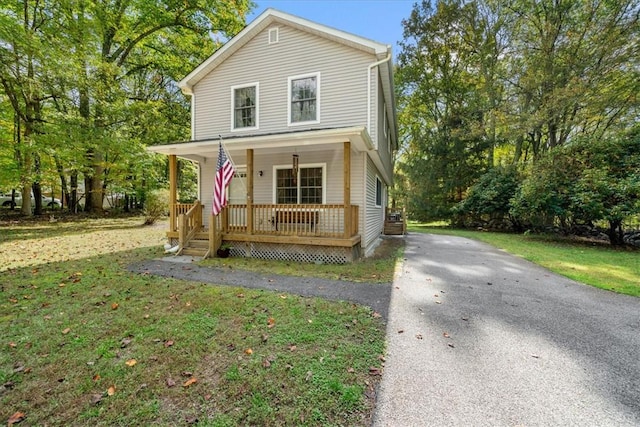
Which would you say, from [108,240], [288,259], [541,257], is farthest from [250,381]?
[108,240]

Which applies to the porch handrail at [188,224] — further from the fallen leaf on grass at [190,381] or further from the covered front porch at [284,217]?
the fallen leaf on grass at [190,381]

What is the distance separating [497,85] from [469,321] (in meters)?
19.4

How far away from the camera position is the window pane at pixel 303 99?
9555 millimetres

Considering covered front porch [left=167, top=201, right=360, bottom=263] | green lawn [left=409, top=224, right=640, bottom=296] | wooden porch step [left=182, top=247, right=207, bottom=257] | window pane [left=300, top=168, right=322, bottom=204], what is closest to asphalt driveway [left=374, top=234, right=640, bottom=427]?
green lawn [left=409, top=224, right=640, bottom=296]

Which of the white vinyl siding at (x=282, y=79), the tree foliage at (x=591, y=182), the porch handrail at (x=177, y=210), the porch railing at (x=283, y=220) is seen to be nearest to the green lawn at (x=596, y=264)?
the tree foliage at (x=591, y=182)

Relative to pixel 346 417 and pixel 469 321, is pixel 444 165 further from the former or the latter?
pixel 346 417

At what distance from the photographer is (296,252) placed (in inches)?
327

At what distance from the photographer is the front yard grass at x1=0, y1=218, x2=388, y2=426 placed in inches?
94.5

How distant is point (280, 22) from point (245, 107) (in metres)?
3.12

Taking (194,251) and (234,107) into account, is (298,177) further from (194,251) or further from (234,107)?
(194,251)

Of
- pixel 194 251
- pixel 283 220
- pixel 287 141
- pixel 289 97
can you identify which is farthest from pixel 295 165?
pixel 194 251

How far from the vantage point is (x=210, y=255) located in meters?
8.40

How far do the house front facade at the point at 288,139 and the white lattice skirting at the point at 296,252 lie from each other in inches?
1.2

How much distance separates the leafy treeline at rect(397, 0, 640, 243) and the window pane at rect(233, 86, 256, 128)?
40.1ft
